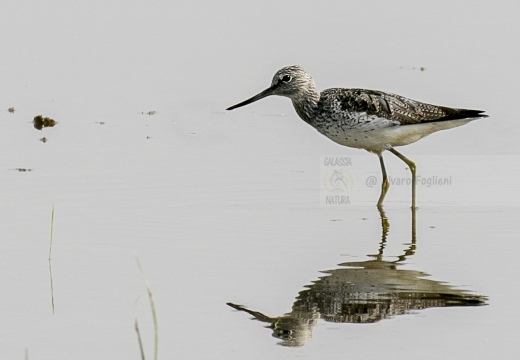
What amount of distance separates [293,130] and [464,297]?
21.6ft

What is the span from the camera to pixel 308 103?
11.7 m

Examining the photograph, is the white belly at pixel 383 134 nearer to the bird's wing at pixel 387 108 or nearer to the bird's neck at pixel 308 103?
the bird's wing at pixel 387 108

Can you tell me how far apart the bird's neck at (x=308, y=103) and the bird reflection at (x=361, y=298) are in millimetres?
3020

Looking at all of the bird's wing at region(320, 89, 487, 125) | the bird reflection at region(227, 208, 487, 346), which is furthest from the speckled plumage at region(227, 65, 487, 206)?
the bird reflection at region(227, 208, 487, 346)

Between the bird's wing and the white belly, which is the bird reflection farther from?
the bird's wing

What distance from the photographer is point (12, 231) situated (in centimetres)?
948

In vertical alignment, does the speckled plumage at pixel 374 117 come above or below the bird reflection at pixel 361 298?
above

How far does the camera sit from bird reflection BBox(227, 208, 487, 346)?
24.3ft

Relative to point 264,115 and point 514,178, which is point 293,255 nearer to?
point 514,178

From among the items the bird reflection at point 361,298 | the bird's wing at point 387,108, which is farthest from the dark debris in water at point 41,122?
the bird reflection at point 361,298

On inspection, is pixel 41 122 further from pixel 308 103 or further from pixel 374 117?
pixel 374 117

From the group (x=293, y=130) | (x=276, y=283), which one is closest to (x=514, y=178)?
(x=293, y=130)

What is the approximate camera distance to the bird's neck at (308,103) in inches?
458

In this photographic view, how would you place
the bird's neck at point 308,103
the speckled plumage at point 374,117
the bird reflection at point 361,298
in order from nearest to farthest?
the bird reflection at point 361,298, the speckled plumage at point 374,117, the bird's neck at point 308,103
